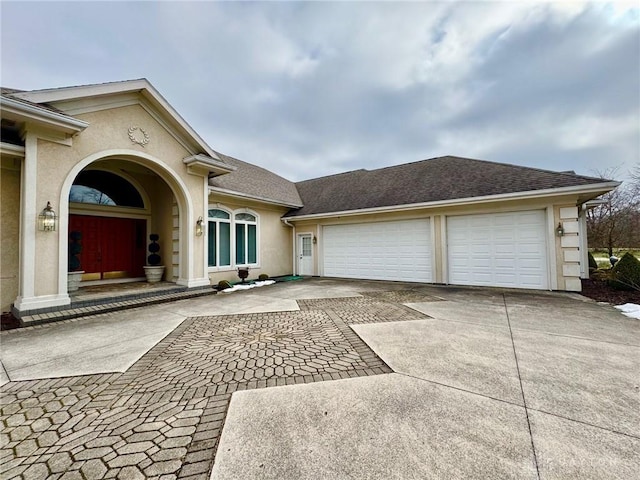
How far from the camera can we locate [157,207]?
9.71 m

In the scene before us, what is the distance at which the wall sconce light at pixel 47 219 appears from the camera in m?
5.51

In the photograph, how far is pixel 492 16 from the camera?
7.84m

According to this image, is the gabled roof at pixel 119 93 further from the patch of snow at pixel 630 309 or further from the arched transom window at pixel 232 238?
the patch of snow at pixel 630 309

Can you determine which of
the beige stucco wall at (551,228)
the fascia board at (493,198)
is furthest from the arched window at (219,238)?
the beige stucco wall at (551,228)

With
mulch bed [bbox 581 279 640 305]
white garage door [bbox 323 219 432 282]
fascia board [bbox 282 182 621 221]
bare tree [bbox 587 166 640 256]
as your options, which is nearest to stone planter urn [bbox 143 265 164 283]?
fascia board [bbox 282 182 621 221]

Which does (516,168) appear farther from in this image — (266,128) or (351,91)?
(266,128)

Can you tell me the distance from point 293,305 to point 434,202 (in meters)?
6.38

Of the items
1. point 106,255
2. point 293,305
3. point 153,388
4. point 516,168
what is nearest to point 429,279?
point 516,168

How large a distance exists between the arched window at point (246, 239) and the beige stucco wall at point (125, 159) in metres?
2.28

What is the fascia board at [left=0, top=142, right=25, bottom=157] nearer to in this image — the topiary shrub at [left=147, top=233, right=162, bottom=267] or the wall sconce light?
the wall sconce light

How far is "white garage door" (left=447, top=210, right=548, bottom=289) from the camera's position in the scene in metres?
8.38

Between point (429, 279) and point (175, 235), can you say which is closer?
point (175, 235)

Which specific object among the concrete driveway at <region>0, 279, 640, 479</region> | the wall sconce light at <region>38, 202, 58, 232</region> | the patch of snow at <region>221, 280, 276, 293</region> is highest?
the wall sconce light at <region>38, 202, 58, 232</region>

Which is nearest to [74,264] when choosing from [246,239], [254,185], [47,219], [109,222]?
[109,222]
